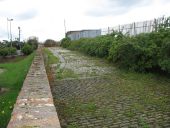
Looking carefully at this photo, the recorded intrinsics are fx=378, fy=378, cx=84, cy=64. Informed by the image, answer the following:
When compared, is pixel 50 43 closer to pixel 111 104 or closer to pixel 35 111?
pixel 111 104

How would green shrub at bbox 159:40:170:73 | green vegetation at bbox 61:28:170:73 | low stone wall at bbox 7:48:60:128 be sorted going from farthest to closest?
green vegetation at bbox 61:28:170:73, green shrub at bbox 159:40:170:73, low stone wall at bbox 7:48:60:128

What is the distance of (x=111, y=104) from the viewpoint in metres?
8.75

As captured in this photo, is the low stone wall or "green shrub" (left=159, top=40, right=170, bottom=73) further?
"green shrub" (left=159, top=40, right=170, bottom=73)

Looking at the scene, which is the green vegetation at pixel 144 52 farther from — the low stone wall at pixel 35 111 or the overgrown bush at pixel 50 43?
the overgrown bush at pixel 50 43

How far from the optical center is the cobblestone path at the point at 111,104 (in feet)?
23.4

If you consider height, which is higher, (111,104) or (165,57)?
(165,57)

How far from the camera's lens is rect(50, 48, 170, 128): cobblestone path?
7.13 m

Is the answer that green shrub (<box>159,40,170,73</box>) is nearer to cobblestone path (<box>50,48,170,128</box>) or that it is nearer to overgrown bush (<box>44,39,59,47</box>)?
cobblestone path (<box>50,48,170,128</box>)

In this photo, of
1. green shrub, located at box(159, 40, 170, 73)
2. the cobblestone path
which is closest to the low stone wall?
the cobblestone path

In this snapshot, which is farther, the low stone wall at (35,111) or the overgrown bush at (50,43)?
the overgrown bush at (50,43)

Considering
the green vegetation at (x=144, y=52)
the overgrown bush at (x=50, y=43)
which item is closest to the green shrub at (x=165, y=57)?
the green vegetation at (x=144, y=52)

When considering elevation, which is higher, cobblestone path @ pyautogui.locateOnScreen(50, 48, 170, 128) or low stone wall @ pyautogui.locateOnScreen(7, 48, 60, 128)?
low stone wall @ pyautogui.locateOnScreen(7, 48, 60, 128)

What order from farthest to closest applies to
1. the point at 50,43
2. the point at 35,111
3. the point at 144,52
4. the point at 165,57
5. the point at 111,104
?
the point at 50,43 → the point at 144,52 → the point at 165,57 → the point at 111,104 → the point at 35,111

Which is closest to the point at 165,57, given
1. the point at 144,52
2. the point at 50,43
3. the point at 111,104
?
the point at 144,52
